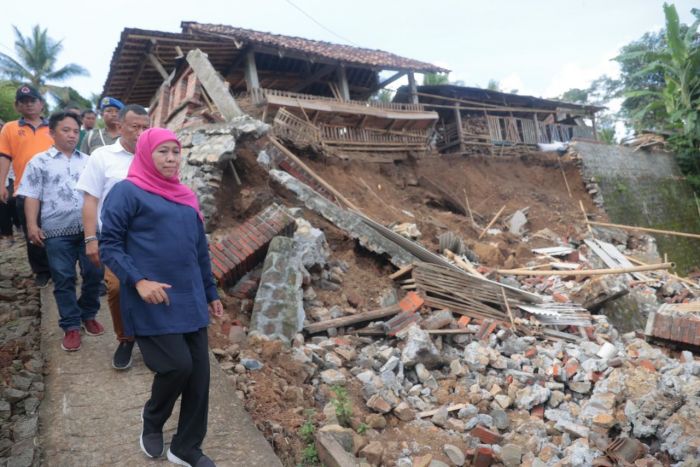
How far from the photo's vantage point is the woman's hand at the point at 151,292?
6.14 ft

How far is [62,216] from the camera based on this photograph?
10.1ft

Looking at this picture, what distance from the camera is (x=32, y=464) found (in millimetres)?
2156

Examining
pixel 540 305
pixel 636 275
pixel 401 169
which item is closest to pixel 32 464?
pixel 540 305

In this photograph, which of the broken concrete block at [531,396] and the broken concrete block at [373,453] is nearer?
the broken concrete block at [373,453]

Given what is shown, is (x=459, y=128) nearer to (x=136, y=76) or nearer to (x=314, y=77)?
(x=314, y=77)

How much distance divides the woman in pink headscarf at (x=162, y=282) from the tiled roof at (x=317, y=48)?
9.87 meters

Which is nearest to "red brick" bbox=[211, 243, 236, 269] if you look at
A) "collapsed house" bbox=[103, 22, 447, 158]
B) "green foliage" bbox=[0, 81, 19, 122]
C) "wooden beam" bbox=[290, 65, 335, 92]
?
"collapsed house" bbox=[103, 22, 447, 158]

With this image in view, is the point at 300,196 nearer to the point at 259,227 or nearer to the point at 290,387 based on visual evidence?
the point at 259,227

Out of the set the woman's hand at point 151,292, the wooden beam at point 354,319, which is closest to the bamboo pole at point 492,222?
the wooden beam at point 354,319

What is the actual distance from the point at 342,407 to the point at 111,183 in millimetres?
2032

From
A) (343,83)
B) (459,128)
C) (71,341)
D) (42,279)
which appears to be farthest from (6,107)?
(71,341)

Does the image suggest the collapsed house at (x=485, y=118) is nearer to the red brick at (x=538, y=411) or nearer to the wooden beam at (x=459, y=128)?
the wooden beam at (x=459, y=128)

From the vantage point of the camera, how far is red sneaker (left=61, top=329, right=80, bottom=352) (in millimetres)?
3039

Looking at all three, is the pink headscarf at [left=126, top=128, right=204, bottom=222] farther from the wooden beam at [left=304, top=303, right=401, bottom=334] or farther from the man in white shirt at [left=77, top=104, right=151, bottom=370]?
the wooden beam at [left=304, top=303, right=401, bottom=334]
